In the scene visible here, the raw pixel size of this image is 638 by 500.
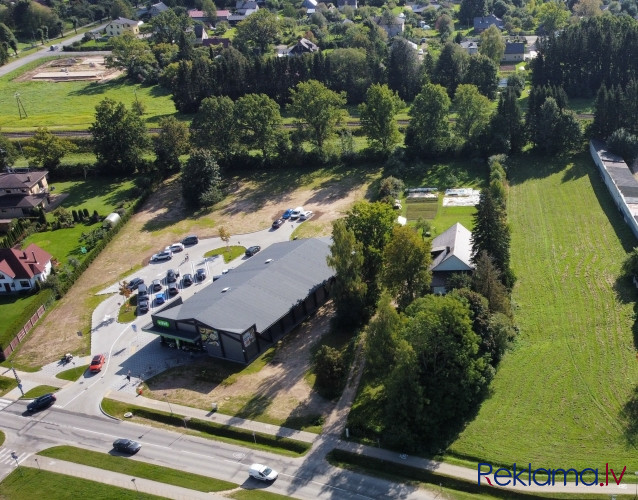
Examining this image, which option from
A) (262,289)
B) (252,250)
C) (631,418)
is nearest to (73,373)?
(262,289)

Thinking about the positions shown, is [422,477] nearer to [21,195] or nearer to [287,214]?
[287,214]

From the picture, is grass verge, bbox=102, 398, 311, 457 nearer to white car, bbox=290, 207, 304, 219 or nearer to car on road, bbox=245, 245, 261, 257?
car on road, bbox=245, 245, 261, 257

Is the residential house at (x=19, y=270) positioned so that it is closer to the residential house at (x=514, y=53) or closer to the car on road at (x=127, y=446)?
the car on road at (x=127, y=446)

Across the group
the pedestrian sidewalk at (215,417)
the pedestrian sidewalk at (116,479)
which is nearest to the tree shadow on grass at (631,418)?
the pedestrian sidewalk at (215,417)

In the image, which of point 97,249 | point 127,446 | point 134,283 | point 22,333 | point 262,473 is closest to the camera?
point 262,473

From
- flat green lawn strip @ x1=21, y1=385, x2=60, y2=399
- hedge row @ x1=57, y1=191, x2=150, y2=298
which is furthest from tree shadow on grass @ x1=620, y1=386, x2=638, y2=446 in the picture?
hedge row @ x1=57, y1=191, x2=150, y2=298

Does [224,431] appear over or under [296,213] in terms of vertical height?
under
